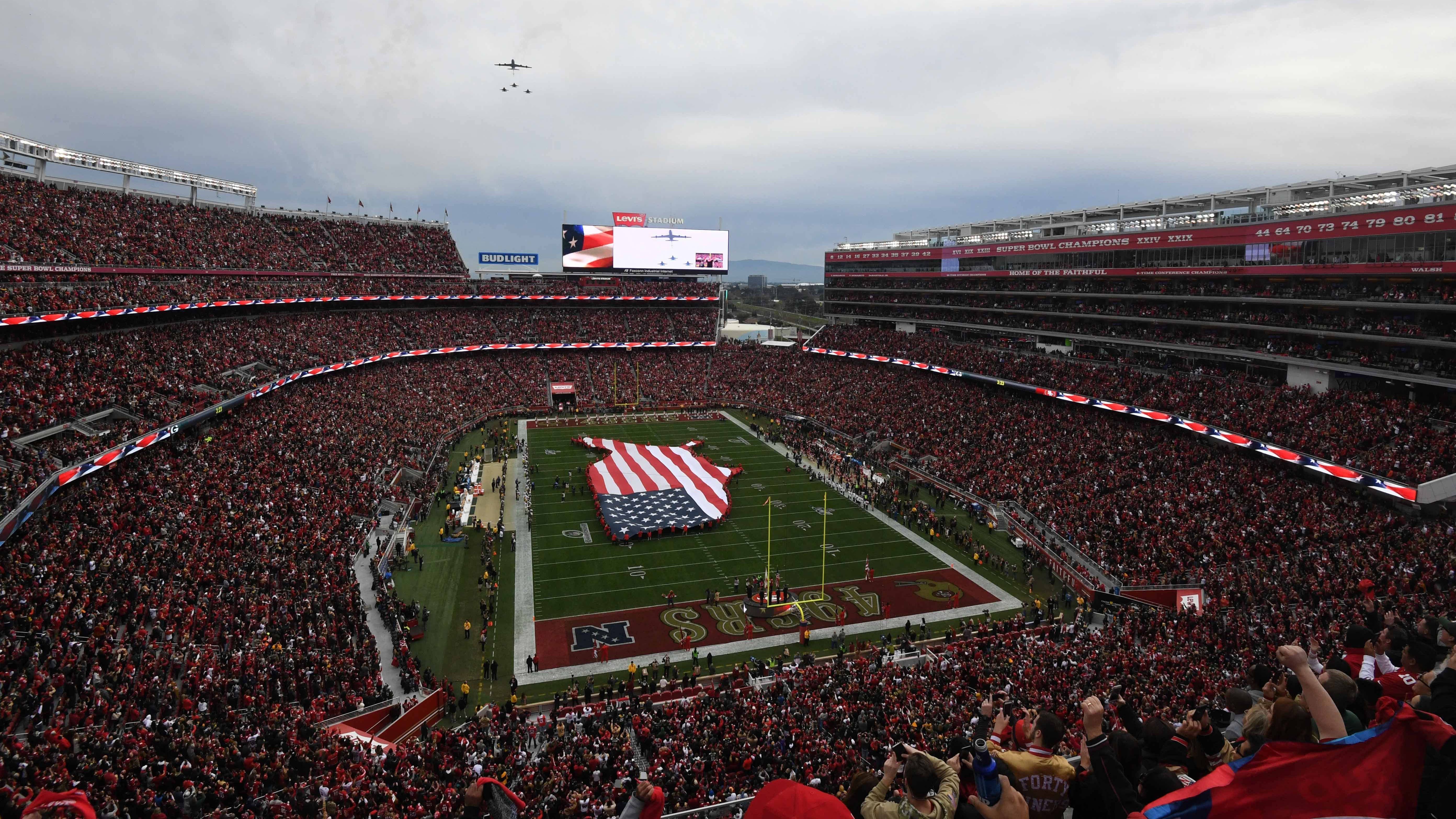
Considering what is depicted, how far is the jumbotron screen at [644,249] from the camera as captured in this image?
68.2 meters

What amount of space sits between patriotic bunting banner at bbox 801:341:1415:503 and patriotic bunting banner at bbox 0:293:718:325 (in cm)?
2931

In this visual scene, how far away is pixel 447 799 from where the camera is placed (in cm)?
1156

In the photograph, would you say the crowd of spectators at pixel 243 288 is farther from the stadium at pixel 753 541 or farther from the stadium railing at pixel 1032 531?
the stadium railing at pixel 1032 531

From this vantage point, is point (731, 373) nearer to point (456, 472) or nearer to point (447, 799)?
point (456, 472)

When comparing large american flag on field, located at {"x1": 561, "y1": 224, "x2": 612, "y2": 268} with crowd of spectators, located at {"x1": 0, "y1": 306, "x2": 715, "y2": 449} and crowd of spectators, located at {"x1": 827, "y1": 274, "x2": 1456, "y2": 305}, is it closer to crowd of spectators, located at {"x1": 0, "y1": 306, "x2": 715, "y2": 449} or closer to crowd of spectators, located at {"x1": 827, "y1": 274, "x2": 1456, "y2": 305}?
crowd of spectators, located at {"x1": 0, "y1": 306, "x2": 715, "y2": 449}

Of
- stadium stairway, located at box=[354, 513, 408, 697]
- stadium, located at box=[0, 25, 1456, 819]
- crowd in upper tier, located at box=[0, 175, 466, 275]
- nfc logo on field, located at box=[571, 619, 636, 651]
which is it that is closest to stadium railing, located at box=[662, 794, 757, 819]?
stadium, located at box=[0, 25, 1456, 819]

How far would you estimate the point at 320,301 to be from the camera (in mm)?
48812

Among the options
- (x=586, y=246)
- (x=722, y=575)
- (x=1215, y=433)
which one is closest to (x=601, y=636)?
(x=722, y=575)

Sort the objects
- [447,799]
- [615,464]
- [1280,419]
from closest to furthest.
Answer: [447,799] → [1280,419] → [615,464]

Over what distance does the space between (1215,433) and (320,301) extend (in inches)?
2047

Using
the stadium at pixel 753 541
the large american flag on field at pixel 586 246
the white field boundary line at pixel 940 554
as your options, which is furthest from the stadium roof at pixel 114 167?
the white field boundary line at pixel 940 554

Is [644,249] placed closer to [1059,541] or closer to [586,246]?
[586,246]

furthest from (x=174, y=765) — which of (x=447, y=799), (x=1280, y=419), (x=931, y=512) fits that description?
(x=1280, y=419)

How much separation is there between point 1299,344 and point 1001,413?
14119 mm
